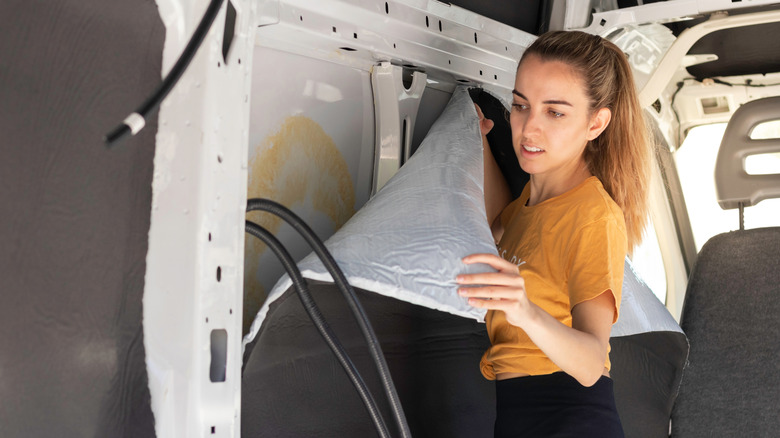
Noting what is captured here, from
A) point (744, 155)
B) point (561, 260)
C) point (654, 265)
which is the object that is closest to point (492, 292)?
point (561, 260)

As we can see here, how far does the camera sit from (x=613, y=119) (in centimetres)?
151

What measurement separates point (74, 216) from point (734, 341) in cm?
174

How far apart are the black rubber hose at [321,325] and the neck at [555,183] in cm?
58

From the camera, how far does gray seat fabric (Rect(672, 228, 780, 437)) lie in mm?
1952

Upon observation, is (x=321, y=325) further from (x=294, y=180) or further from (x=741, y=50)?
(x=741, y=50)

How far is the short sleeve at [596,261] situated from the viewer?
1.22 m

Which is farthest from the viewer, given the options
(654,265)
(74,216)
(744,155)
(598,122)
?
(654,265)

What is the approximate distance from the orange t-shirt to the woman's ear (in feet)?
0.35

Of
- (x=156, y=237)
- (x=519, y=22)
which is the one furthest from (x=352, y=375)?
(x=519, y=22)

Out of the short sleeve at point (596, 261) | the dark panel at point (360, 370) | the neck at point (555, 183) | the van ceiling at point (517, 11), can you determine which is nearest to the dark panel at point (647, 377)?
the dark panel at point (360, 370)

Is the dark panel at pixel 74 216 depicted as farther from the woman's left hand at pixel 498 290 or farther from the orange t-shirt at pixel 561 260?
the orange t-shirt at pixel 561 260

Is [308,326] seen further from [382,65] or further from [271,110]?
[382,65]

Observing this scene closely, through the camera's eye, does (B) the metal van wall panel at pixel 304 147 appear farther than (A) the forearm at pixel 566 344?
Yes

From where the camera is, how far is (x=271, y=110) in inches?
52.9
